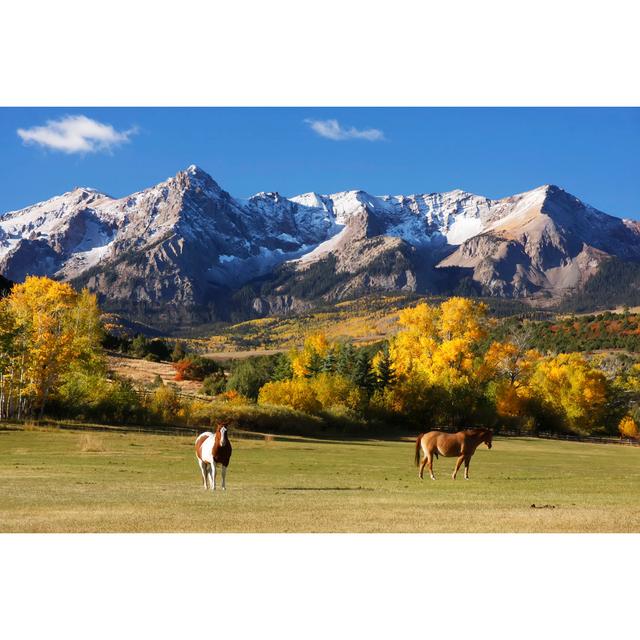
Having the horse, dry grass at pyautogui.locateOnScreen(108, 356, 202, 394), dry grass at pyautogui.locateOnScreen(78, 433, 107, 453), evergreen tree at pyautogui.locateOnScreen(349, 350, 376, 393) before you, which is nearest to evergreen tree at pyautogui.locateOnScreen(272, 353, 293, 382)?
evergreen tree at pyautogui.locateOnScreen(349, 350, 376, 393)

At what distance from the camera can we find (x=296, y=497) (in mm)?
19828

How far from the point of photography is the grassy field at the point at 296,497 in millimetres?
15281

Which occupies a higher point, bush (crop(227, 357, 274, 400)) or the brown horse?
bush (crop(227, 357, 274, 400))

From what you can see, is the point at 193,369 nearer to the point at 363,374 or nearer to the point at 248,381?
the point at 248,381

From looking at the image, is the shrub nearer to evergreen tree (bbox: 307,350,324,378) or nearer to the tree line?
the tree line

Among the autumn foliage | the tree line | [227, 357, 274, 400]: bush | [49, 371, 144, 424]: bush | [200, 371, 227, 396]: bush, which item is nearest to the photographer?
the autumn foliage

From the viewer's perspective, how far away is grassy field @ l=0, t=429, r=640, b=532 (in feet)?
50.1
